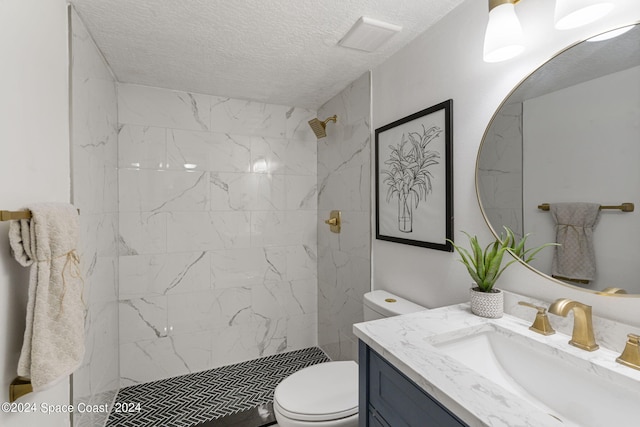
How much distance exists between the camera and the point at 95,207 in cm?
167

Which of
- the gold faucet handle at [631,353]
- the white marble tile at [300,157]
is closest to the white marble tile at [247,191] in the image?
the white marble tile at [300,157]

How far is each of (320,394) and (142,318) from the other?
1.55 metres

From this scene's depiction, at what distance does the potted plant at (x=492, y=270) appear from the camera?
3.65ft

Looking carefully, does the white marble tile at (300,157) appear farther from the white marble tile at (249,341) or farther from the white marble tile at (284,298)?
the white marble tile at (249,341)

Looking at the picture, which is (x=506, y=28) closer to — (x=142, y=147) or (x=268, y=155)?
(x=268, y=155)

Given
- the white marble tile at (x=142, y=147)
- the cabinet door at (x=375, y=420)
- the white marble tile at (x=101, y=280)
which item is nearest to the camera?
the cabinet door at (x=375, y=420)

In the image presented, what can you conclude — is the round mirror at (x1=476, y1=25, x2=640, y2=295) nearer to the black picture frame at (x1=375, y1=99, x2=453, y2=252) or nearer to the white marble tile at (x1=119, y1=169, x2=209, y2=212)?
the black picture frame at (x1=375, y1=99, x2=453, y2=252)

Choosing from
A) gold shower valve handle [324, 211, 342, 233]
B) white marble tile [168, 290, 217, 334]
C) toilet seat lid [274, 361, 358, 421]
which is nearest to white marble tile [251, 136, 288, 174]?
gold shower valve handle [324, 211, 342, 233]

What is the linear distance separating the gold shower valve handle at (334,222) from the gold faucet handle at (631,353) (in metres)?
1.76

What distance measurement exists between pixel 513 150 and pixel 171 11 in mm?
1595

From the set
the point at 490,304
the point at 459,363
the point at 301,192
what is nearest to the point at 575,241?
the point at 490,304

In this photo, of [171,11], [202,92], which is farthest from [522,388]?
[202,92]

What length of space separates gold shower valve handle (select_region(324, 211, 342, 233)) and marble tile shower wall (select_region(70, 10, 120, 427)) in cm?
151

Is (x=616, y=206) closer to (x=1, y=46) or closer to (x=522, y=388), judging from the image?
(x=522, y=388)
